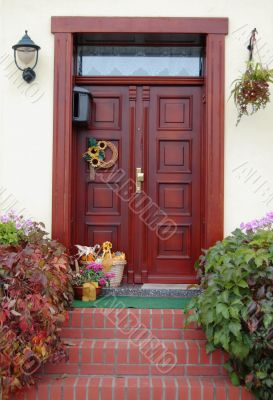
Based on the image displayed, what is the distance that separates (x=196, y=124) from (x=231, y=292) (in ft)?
7.10

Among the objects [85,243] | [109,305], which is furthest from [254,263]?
[85,243]

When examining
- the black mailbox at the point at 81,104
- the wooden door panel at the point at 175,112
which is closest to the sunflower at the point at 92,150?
the black mailbox at the point at 81,104

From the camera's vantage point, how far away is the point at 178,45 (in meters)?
5.21

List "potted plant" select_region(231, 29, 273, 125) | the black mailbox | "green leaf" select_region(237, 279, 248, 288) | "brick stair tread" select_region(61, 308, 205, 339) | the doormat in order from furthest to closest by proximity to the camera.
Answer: the black mailbox < "potted plant" select_region(231, 29, 273, 125) < the doormat < "brick stair tread" select_region(61, 308, 205, 339) < "green leaf" select_region(237, 279, 248, 288)

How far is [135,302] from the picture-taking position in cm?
447

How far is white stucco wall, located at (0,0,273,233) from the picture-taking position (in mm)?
4824

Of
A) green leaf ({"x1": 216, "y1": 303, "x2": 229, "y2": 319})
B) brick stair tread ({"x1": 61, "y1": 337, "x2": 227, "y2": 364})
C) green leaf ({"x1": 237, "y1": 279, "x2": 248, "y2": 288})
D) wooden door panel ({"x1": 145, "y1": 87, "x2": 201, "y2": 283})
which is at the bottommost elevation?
brick stair tread ({"x1": 61, "y1": 337, "x2": 227, "y2": 364})

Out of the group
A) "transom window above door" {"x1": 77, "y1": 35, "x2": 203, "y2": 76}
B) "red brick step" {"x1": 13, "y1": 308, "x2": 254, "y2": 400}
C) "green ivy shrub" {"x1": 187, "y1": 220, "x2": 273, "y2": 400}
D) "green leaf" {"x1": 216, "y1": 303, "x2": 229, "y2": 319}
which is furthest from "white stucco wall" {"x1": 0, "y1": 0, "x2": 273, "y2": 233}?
"green leaf" {"x1": 216, "y1": 303, "x2": 229, "y2": 319}

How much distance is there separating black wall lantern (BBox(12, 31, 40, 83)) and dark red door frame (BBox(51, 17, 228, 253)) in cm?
20

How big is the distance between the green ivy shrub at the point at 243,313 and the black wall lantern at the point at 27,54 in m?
2.43

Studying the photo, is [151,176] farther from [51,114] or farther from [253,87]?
[253,87]

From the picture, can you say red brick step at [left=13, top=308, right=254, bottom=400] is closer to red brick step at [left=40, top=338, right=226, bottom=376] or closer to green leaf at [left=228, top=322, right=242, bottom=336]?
red brick step at [left=40, top=338, right=226, bottom=376]

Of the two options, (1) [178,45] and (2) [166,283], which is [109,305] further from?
(1) [178,45]

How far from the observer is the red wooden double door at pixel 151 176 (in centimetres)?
523
